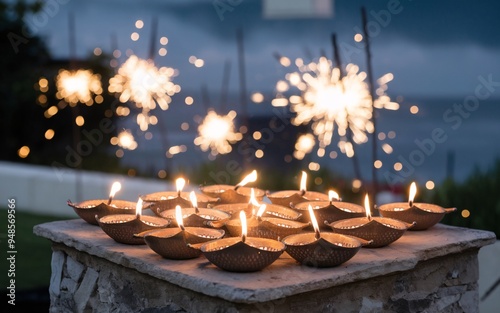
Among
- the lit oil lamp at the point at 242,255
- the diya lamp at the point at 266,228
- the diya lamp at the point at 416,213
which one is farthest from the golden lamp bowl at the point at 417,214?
the lit oil lamp at the point at 242,255

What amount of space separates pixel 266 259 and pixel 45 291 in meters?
2.20

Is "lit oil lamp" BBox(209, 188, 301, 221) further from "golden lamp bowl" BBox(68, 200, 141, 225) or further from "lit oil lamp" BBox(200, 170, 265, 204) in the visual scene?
"golden lamp bowl" BBox(68, 200, 141, 225)

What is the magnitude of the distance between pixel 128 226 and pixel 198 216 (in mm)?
308

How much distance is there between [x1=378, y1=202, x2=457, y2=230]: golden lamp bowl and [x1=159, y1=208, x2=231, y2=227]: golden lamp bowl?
2.53 feet

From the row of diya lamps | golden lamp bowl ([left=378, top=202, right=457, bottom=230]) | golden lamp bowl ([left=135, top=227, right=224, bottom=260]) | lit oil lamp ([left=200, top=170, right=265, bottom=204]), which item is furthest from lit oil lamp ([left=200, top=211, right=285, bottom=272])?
lit oil lamp ([left=200, top=170, right=265, bottom=204])

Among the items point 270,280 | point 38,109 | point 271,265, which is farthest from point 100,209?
point 38,109

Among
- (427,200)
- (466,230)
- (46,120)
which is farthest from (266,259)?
(46,120)

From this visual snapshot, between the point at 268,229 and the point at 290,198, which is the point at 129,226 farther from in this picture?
the point at 290,198

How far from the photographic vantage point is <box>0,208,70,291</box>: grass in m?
5.14

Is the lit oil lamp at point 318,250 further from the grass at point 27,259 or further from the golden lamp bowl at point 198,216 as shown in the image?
the grass at point 27,259

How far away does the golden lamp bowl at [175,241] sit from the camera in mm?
3020

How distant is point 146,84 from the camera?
21.3ft

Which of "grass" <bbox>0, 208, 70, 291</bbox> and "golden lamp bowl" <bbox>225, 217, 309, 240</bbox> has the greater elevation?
"golden lamp bowl" <bbox>225, 217, 309, 240</bbox>

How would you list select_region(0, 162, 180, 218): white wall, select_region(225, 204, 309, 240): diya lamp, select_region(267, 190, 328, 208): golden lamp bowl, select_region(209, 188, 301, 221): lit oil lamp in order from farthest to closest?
select_region(0, 162, 180, 218): white wall
select_region(267, 190, 328, 208): golden lamp bowl
select_region(209, 188, 301, 221): lit oil lamp
select_region(225, 204, 309, 240): diya lamp
